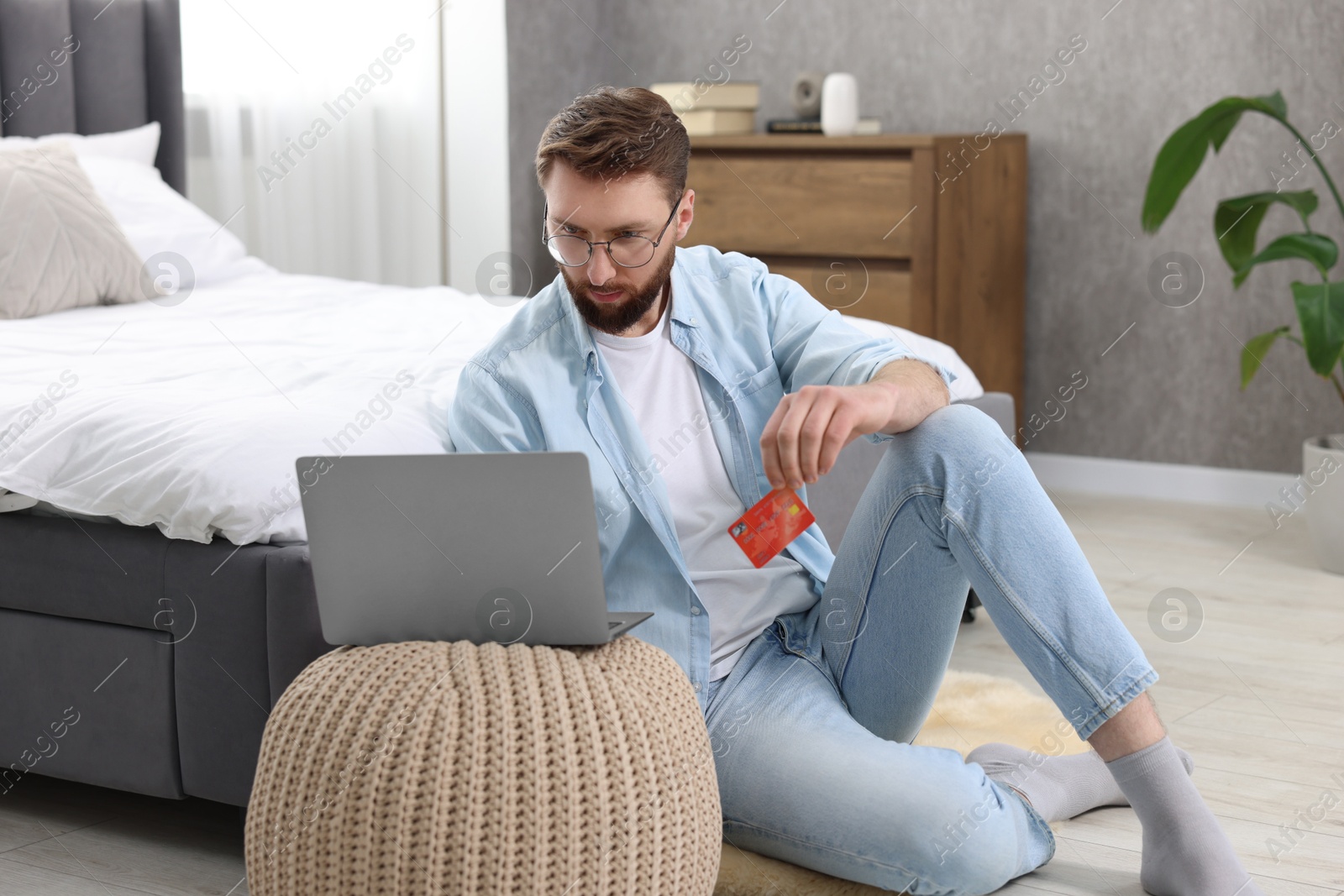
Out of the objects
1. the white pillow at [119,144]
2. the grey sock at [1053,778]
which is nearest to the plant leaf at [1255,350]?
the grey sock at [1053,778]

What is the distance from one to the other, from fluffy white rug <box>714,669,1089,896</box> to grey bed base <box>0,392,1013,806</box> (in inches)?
19.2

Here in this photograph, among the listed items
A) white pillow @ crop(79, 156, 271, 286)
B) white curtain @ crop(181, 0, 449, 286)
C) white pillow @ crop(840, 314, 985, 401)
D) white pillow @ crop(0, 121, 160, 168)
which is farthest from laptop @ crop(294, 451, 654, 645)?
white curtain @ crop(181, 0, 449, 286)

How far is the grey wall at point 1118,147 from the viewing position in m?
3.26

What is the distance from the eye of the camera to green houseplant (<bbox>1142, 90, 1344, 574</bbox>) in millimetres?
2646

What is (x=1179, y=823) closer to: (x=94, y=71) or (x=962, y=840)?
(x=962, y=840)

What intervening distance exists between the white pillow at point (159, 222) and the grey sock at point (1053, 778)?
1.86 m

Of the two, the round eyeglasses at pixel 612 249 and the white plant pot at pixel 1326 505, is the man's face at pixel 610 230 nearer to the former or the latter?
the round eyeglasses at pixel 612 249

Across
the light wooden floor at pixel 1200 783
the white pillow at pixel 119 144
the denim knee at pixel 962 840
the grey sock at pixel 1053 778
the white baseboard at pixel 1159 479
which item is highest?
the white pillow at pixel 119 144

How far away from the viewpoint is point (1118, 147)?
3.45 m

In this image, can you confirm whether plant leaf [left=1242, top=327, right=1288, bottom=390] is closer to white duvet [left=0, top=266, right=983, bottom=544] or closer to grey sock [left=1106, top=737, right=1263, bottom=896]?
white duvet [left=0, top=266, right=983, bottom=544]

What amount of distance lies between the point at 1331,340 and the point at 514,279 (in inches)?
89.0

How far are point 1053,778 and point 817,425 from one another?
2.02 feet

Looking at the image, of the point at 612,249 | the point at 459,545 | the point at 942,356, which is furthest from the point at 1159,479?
the point at 459,545

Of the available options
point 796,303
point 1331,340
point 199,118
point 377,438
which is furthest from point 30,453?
point 1331,340
